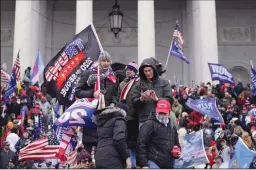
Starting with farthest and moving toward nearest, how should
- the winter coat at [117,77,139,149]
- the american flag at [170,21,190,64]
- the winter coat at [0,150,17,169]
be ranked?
the american flag at [170,21,190,64]
the winter coat at [0,150,17,169]
the winter coat at [117,77,139,149]

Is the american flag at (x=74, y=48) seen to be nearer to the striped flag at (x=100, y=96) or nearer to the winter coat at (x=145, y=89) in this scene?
the striped flag at (x=100, y=96)

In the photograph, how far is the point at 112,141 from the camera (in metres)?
6.45

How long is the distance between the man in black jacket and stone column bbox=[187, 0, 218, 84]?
18684 millimetres

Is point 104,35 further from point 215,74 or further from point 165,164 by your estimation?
point 165,164

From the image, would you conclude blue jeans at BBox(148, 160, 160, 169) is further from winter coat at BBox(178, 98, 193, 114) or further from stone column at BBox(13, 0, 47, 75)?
stone column at BBox(13, 0, 47, 75)

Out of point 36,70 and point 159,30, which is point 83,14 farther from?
point 159,30

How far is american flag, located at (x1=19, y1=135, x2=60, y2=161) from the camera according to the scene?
34.2 feet

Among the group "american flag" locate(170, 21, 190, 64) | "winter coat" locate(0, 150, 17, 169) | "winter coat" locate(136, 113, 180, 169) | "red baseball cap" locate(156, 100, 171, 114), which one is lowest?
"winter coat" locate(0, 150, 17, 169)

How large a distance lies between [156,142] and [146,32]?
19.9m

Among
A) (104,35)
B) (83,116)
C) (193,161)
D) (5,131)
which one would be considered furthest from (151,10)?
(83,116)

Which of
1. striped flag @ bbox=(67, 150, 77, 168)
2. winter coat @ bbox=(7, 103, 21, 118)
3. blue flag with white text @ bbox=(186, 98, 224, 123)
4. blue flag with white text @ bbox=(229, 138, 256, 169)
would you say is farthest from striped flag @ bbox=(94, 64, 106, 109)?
winter coat @ bbox=(7, 103, 21, 118)

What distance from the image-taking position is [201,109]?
48.5 ft

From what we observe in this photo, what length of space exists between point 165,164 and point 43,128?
9.41 metres

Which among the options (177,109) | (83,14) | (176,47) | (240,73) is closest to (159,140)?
(177,109)
